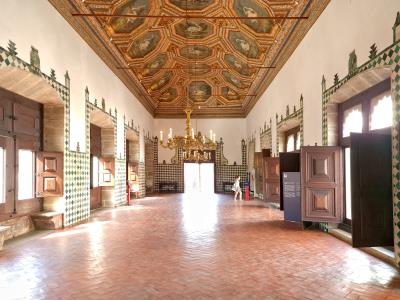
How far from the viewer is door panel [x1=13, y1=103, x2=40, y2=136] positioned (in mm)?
7910

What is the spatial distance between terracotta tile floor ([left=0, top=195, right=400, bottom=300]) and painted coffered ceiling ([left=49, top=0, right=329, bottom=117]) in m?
5.21

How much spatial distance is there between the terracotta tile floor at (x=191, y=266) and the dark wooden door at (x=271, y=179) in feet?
11.3

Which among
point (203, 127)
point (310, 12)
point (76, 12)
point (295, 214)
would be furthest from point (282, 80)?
point (203, 127)

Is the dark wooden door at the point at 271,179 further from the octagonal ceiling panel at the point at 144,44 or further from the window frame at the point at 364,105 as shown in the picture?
the octagonal ceiling panel at the point at 144,44

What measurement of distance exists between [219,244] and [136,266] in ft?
6.80

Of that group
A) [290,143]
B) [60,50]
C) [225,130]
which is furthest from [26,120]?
[225,130]

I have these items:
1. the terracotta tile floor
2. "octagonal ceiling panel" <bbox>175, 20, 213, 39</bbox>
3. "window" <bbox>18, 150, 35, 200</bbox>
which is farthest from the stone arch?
"window" <bbox>18, 150, 35, 200</bbox>

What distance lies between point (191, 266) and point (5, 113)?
5.21m

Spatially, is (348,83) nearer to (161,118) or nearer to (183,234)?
(183,234)

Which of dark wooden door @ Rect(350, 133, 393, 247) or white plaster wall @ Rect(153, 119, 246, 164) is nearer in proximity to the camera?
dark wooden door @ Rect(350, 133, 393, 247)

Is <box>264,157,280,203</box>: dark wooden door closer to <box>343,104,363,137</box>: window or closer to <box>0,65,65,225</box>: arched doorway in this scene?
<box>343,104,363,137</box>: window

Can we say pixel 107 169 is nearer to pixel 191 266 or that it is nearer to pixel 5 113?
pixel 5 113

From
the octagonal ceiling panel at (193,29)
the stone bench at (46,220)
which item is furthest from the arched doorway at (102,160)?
the octagonal ceiling panel at (193,29)

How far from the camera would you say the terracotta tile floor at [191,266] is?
4242mm
